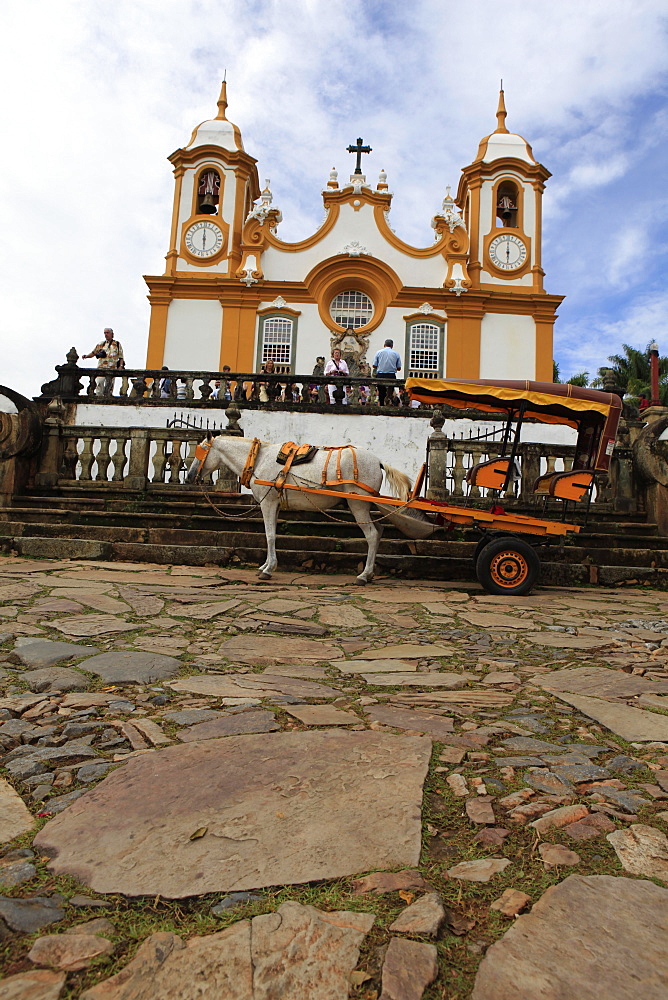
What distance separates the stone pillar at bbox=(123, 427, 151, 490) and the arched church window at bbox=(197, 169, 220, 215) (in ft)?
55.3

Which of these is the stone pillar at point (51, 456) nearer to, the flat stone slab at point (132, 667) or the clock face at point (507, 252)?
the flat stone slab at point (132, 667)

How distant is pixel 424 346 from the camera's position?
23.2m

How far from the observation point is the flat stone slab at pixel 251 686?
2.91 metres

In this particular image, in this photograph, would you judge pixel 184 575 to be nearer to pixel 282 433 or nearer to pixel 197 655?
pixel 197 655

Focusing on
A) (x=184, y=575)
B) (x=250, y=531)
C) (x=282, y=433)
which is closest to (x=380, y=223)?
(x=282, y=433)

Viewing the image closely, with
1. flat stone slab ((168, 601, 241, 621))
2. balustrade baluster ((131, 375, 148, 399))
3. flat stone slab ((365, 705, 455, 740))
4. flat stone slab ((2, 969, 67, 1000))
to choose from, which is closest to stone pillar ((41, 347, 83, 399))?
balustrade baluster ((131, 375, 148, 399))

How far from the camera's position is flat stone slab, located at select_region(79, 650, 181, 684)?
3.08 m

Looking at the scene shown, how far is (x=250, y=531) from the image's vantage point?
8961 millimetres

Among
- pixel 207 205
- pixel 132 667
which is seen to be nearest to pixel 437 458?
pixel 132 667

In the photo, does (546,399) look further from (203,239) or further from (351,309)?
(203,239)

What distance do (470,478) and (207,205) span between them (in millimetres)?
21831

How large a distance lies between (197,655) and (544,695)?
73.2 inches

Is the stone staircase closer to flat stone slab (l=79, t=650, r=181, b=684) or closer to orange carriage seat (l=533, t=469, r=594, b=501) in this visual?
orange carriage seat (l=533, t=469, r=594, b=501)

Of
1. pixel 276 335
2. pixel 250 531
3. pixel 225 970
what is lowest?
pixel 225 970
